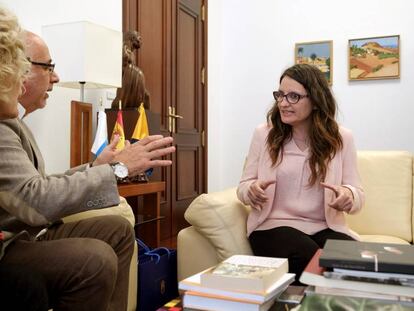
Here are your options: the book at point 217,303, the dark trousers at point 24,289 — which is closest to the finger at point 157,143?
the dark trousers at point 24,289

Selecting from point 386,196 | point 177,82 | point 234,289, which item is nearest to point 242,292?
point 234,289

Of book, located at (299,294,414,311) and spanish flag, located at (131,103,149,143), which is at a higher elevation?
spanish flag, located at (131,103,149,143)

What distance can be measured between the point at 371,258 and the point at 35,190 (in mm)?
803

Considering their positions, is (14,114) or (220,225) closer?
(14,114)

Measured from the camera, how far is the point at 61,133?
2.53 m

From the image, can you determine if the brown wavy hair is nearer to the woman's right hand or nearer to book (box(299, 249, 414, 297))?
the woman's right hand

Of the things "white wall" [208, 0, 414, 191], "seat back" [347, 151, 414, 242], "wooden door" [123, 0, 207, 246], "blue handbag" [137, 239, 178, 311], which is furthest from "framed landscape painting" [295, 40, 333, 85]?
"blue handbag" [137, 239, 178, 311]

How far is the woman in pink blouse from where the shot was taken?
5.89 ft

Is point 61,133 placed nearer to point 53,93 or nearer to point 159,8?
point 53,93

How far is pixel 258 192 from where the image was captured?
5.84ft

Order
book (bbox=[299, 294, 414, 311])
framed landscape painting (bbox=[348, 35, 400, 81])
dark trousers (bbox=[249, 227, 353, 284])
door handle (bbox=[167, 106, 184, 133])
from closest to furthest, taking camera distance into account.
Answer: book (bbox=[299, 294, 414, 311])
dark trousers (bbox=[249, 227, 353, 284])
door handle (bbox=[167, 106, 184, 133])
framed landscape painting (bbox=[348, 35, 400, 81])

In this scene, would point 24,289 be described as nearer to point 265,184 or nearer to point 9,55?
point 9,55

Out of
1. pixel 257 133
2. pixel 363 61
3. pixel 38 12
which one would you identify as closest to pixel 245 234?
pixel 257 133

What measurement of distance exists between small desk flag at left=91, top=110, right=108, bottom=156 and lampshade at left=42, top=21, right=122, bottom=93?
0.66 feet
